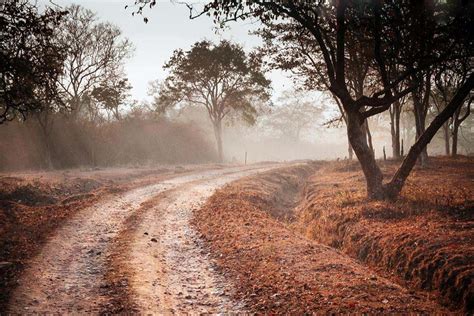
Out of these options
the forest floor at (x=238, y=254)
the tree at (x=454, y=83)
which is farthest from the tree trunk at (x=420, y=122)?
the forest floor at (x=238, y=254)

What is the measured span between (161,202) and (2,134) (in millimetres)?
22248

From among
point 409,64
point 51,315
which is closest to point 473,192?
point 409,64

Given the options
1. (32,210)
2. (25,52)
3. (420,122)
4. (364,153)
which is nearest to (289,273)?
(364,153)

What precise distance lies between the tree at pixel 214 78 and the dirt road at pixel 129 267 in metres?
29.2

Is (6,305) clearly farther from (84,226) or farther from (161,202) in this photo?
(161,202)

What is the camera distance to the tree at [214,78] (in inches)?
1609

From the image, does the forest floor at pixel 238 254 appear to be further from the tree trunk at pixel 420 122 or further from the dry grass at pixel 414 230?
the tree trunk at pixel 420 122

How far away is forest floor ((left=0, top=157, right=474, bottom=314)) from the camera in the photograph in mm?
6816

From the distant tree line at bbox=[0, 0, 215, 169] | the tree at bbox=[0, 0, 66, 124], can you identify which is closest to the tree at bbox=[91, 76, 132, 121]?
the distant tree line at bbox=[0, 0, 215, 169]

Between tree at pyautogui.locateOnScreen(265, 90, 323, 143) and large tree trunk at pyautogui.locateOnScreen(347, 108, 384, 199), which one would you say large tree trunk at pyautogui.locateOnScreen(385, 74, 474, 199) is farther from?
tree at pyautogui.locateOnScreen(265, 90, 323, 143)

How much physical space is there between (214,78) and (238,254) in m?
34.8

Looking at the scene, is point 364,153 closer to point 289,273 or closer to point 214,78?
point 289,273

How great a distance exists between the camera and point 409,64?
12609 mm

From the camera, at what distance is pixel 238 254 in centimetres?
958
